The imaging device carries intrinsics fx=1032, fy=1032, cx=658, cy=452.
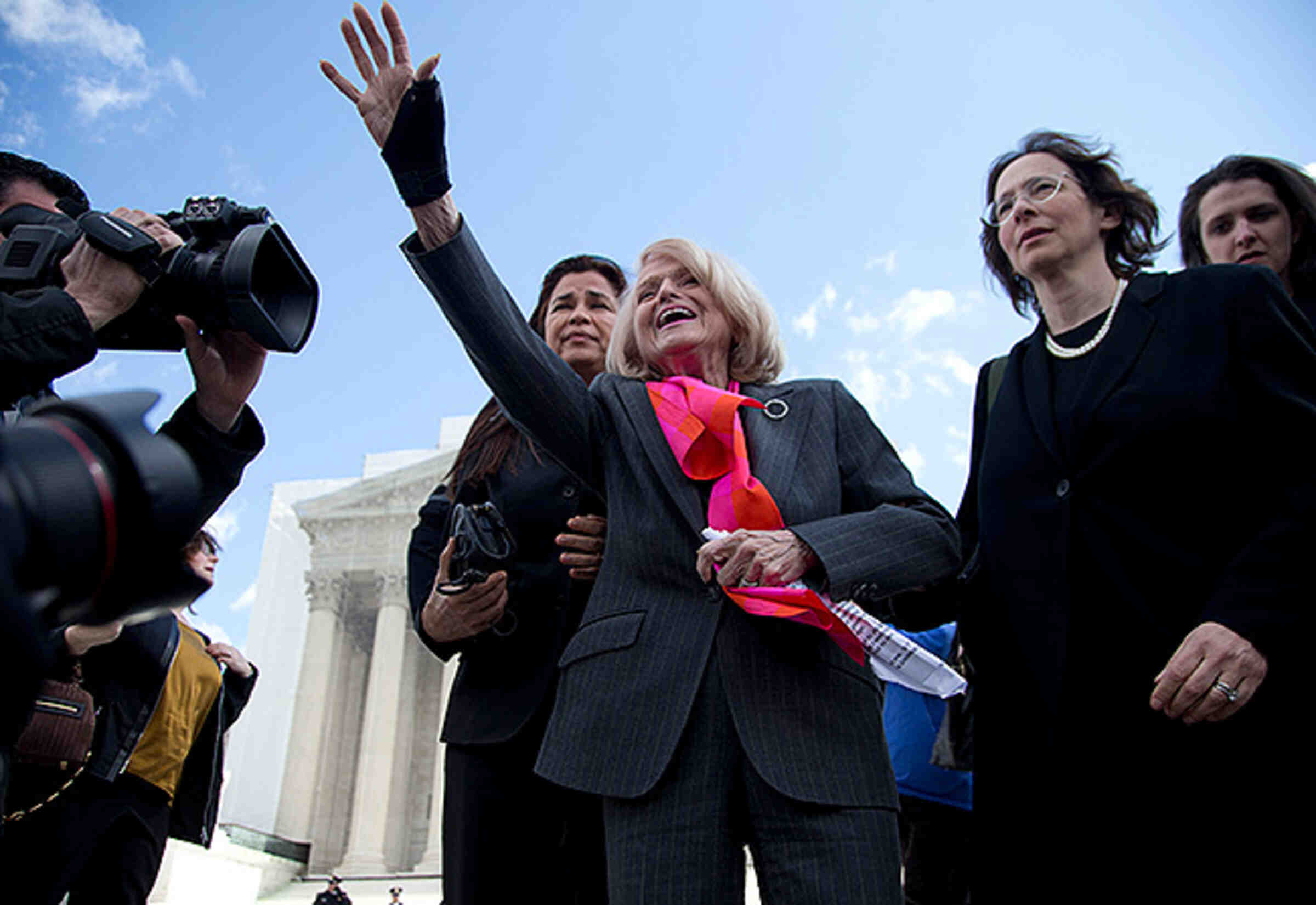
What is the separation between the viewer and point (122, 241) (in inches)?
73.4

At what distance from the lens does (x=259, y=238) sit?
1881 mm

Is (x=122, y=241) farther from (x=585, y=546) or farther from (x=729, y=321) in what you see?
(x=729, y=321)

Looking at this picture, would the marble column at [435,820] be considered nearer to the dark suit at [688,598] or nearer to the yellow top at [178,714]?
the yellow top at [178,714]

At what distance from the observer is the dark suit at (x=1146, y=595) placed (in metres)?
1.86

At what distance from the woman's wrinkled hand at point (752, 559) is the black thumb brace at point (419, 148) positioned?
85 centimetres

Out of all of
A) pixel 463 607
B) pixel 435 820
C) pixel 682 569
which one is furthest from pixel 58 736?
pixel 435 820

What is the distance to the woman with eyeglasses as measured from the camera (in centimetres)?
184

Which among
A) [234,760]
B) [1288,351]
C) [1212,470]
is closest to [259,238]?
[1212,470]

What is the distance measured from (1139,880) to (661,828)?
90 cm

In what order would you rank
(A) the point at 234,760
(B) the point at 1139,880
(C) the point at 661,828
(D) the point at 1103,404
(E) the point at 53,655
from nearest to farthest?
(E) the point at 53,655
(C) the point at 661,828
(B) the point at 1139,880
(D) the point at 1103,404
(A) the point at 234,760

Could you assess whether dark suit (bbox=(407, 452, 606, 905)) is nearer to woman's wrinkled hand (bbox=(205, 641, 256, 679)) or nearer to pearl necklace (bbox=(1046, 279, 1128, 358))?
pearl necklace (bbox=(1046, 279, 1128, 358))

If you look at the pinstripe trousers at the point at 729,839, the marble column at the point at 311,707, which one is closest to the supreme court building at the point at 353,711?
the marble column at the point at 311,707

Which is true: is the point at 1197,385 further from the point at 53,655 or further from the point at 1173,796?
the point at 53,655

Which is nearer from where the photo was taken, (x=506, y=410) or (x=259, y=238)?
(x=259, y=238)
